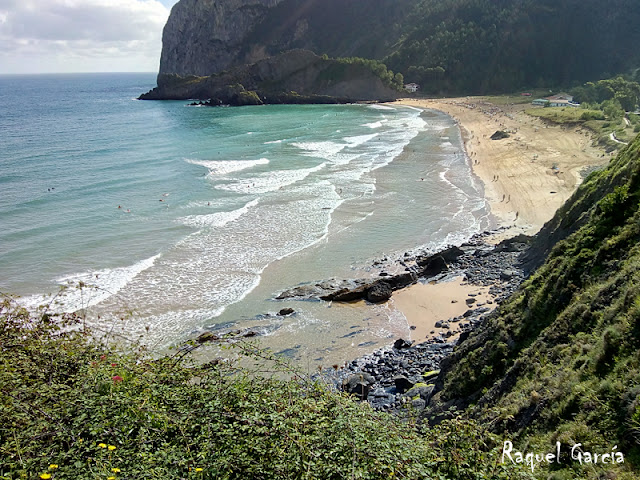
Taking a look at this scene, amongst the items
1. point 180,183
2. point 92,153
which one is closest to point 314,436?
point 180,183

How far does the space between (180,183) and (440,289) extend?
2388 centimetres

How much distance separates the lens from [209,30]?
13825cm

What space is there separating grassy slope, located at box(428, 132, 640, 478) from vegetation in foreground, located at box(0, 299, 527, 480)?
141 centimetres

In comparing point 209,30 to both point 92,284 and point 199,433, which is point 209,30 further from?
point 199,433

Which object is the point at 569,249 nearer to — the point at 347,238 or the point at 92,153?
the point at 347,238

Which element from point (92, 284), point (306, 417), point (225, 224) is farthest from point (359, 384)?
point (225, 224)

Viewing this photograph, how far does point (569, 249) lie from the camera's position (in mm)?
10477

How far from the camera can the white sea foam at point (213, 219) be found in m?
26.8

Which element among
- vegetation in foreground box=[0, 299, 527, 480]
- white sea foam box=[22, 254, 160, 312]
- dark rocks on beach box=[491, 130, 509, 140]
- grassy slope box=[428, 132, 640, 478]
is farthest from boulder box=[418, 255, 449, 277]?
dark rocks on beach box=[491, 130, 509, 140]

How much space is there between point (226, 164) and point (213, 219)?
52.8 feet

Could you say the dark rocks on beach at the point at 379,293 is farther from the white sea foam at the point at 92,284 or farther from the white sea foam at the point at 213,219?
the white sea foam at the point at 213,219

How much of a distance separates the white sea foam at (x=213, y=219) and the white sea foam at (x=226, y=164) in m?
11.3

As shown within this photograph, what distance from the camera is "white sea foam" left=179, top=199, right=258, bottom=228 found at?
26.8 m

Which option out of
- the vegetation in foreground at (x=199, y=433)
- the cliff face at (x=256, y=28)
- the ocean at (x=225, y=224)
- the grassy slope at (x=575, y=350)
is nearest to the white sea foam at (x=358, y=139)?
the ocean at (x=225, y=224)
